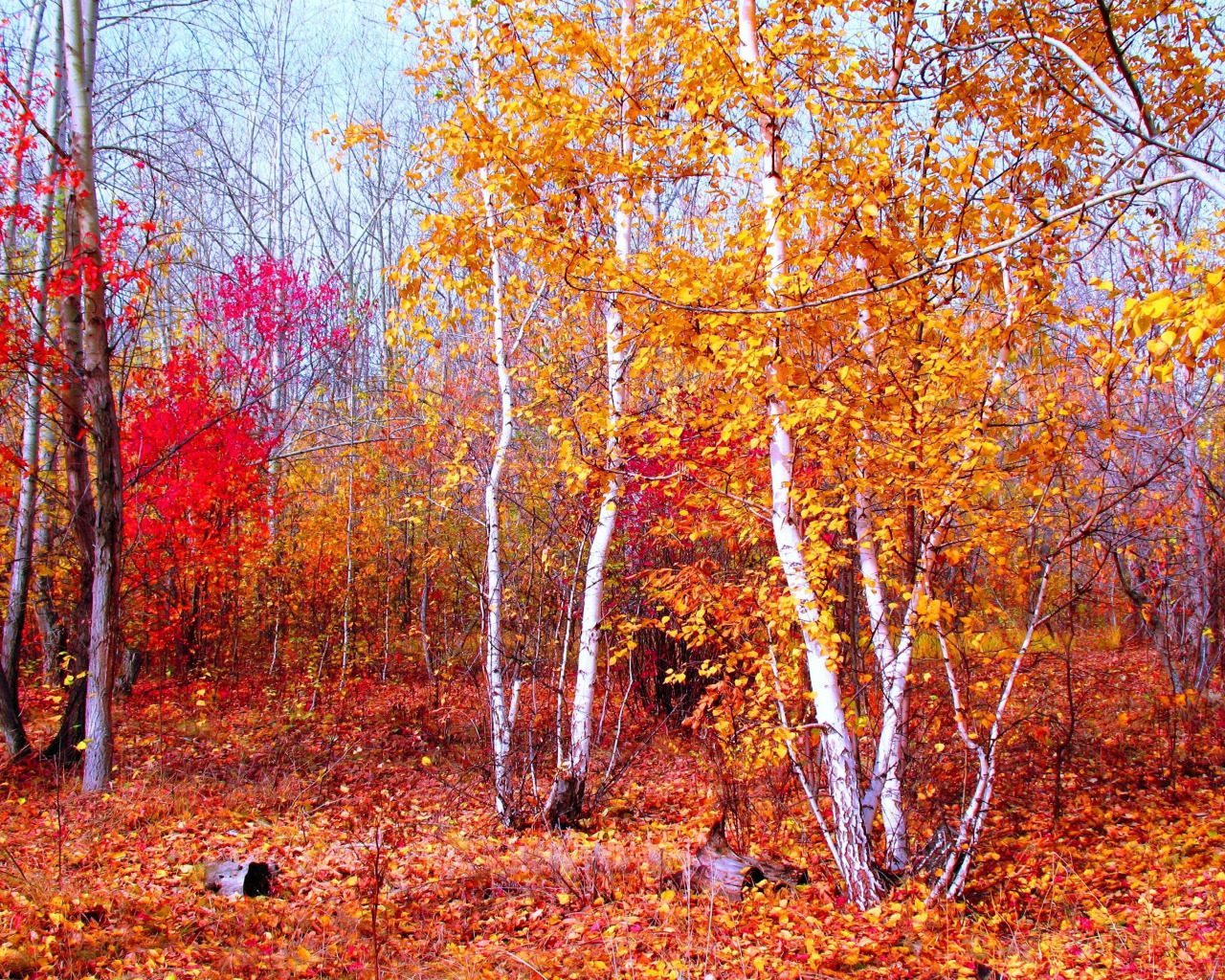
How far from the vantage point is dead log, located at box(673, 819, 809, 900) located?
14.4ft

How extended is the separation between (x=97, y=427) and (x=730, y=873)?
18.3 ft

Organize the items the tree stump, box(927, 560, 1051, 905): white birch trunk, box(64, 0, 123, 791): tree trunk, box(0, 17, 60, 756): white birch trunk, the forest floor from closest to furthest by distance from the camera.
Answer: the forest floor, box(927, 560, 1051, 905): white birch trunk, the tree stump, box(64, 0, 123, 791): tree trunk, box(0, 17, 60, 756): white birch trunk

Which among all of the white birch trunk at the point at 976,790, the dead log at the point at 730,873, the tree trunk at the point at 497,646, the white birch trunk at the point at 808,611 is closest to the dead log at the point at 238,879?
the tree trunk at the point at 497,646

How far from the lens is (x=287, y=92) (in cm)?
1672

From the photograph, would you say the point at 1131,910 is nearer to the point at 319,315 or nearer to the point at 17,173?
the point at 17,173

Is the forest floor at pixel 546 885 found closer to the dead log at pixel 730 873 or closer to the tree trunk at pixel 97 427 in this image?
the dead log at pixel 730 873

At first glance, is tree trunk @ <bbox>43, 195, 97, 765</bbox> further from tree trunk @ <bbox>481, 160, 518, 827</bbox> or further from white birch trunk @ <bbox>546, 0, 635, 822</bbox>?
white birch trunk @ <bbox>546, 0, 635, 822</bbox>

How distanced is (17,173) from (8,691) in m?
Result: 4.46

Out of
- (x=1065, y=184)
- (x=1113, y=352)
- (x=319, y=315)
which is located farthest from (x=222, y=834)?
(x=319, y=315)

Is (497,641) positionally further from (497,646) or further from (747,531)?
(747,531)

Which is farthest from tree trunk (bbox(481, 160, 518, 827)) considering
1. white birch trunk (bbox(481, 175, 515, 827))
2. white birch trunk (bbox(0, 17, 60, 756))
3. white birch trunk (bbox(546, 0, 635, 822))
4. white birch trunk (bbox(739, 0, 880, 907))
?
white birch trunk (bbox(0, 17, 60, 756))

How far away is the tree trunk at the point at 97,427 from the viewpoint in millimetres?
5918

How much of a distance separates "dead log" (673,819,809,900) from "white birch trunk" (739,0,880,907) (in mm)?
421

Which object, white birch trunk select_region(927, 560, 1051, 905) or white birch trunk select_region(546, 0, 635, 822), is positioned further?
white birch trunk select_region(546, 0, 635, 822)
